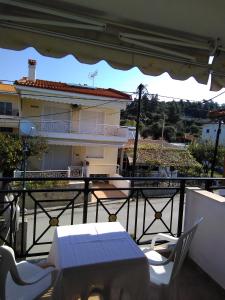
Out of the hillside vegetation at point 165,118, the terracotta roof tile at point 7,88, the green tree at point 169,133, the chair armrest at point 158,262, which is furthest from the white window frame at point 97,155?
the green tree at point 169,133

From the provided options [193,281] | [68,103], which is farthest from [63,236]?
[68,103]

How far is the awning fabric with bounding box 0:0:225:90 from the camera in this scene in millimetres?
2018

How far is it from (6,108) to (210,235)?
16.4 meters

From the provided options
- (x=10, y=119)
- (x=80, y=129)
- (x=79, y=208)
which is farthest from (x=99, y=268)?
(x=80, y=129)

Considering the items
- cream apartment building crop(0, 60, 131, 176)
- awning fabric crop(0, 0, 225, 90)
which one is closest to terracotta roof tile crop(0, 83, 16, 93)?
cream apartment building crop(0, 60, 131, 176)

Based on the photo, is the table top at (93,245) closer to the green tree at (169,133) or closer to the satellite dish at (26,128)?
the satellite dish at (26,128)

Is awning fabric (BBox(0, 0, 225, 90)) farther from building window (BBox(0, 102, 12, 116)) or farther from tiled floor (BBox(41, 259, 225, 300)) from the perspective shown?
building window (BBox(0, 102, 12, 116))

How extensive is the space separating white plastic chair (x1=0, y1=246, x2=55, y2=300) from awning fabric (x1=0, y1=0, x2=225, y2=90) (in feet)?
5.10

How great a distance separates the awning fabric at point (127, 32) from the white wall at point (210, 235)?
1.33 metres

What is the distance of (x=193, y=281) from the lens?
2.77 metres

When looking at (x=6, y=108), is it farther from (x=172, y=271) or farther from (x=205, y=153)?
(x=205, y=153)

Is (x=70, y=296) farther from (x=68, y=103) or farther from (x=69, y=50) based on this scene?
(x=68, y=103)

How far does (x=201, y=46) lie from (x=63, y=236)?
6.88ft

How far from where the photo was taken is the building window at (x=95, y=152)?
1969cm
